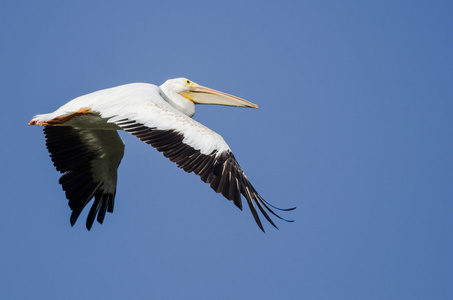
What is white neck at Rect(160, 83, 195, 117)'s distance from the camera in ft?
36.9

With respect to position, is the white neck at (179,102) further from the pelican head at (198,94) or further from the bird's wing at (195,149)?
the bird's wing at (195,149)

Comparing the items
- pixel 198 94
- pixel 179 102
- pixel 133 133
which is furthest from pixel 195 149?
pixel 198 94

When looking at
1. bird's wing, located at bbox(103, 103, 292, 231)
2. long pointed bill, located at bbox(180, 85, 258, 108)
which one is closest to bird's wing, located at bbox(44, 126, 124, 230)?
long pointed bill, located at bbox(180, 85, 258, 108)

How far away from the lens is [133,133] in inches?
342

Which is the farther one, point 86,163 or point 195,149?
point 86,163

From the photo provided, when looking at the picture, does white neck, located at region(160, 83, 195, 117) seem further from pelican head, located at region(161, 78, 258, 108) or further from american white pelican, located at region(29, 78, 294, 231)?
pelican head, located at region(161, 78, 258, 108)

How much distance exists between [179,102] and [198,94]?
0.63 metres

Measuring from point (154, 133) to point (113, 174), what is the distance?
3545mm

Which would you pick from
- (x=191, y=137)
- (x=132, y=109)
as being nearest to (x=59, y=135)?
(x=132, y=109)

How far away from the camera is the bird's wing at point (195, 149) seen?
8.34 metres

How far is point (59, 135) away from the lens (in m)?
11.3

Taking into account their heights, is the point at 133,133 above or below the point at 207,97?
below

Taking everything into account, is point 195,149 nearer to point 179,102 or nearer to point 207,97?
point 179,102

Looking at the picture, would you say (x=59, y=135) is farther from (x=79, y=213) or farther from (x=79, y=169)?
(x=79, y=213)
